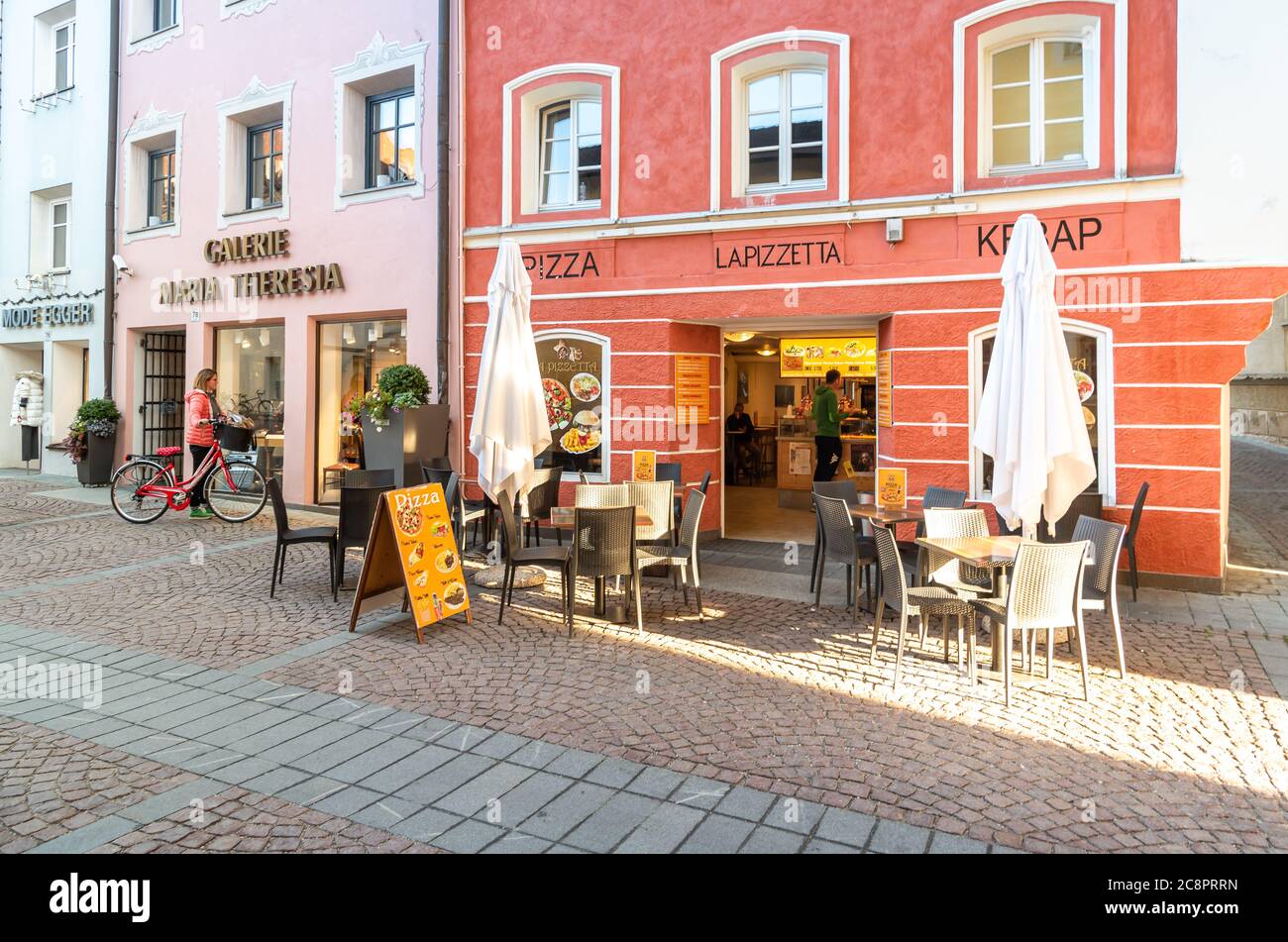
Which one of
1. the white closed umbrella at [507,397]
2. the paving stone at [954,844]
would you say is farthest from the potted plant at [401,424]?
the paving stone at [954,844]

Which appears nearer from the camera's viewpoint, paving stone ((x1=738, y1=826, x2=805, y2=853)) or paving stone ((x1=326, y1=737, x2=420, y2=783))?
paving stone ((x1=738, y1=826, x2=805, y2=853))

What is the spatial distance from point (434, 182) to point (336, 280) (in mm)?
2264

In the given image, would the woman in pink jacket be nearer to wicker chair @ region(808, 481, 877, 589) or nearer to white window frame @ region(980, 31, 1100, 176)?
wicker chair @ region(808, 481, 877, 589)

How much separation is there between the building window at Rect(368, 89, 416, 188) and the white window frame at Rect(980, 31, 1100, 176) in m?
7.90

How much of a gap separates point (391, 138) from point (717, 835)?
41.0ft

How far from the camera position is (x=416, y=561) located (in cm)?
690

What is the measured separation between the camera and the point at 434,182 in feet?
41.1

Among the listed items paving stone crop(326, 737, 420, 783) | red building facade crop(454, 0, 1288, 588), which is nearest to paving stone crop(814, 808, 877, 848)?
paving stone crop(326, 737, 420, 783)

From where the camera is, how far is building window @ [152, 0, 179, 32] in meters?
16.0

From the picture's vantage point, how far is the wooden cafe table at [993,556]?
5871 millimetres

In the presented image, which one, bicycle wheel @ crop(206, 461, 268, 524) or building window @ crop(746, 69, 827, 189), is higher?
building window @ crop(746, 69, 827, 189)

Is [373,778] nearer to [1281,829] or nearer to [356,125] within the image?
[1281,829]

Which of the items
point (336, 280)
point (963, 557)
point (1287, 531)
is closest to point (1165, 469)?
point (963, 557)

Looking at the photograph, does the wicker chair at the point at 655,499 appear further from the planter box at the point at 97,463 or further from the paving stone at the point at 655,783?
the planter box at the point at 97,463
